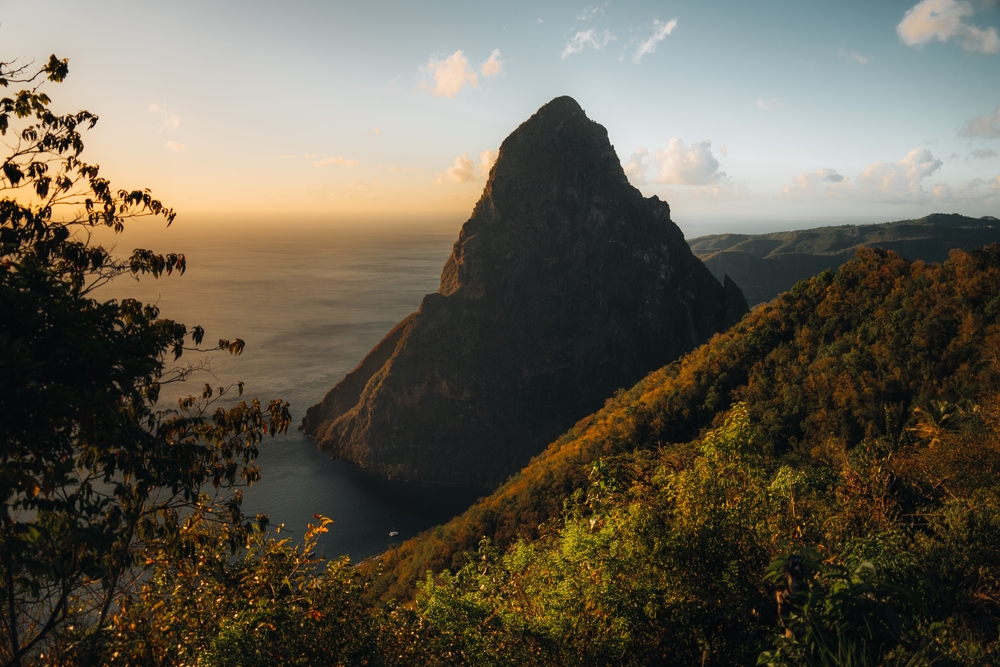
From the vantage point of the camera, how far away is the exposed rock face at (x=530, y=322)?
9188 centimetres

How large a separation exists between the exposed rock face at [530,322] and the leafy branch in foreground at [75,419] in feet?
263

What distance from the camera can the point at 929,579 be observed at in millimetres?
8469

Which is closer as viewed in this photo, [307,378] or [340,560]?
[340,560]

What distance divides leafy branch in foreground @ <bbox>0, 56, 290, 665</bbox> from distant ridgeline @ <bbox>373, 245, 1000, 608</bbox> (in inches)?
419

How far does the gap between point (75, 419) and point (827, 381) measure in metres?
41.1

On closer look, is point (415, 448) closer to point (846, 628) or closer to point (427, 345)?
point (427, 345)

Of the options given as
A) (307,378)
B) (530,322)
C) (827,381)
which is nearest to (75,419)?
(827,381)

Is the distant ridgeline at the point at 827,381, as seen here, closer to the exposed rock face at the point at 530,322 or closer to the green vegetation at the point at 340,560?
the green vegetation at the point at 340,560

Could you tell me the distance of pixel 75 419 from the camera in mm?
6324

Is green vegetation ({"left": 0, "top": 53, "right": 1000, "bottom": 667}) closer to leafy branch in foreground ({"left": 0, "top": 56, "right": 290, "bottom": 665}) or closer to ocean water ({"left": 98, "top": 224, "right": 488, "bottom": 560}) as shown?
leafy branch in foreground ({"left": 0, "top": 56, "right": 290, "bottom": 665})

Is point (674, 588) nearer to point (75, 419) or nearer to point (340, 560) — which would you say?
point (340, 560)

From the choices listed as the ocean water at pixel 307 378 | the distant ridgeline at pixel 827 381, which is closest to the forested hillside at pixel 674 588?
the ocean water at pixel 307 378

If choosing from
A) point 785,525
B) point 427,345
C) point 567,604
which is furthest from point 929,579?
point 427,345

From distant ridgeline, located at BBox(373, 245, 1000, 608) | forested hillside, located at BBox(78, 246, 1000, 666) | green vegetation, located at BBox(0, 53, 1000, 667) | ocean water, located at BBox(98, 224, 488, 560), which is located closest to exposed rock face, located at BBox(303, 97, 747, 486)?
ocean water, located at BBox(98, 224, 488, 560)
